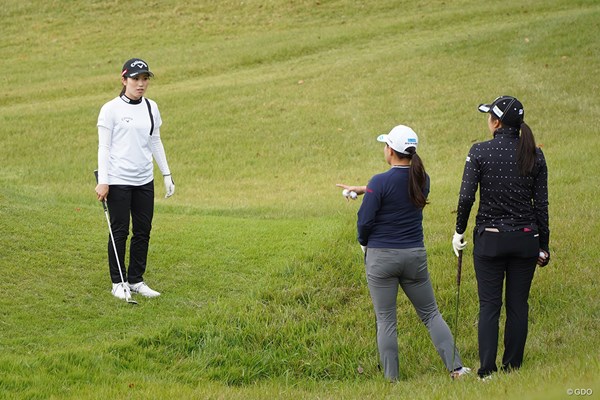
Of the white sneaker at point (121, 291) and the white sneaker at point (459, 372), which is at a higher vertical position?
the white sneaker at point (121, 291)

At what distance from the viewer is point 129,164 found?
379 inches

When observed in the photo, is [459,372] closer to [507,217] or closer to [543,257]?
[543,257]

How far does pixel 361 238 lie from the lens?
24.6 ft

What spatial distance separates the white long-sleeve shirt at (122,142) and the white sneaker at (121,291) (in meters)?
1.13

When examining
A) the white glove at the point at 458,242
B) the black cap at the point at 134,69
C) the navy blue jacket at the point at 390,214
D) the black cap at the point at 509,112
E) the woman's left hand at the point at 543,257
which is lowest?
the woman's left hand at the point at 543,257

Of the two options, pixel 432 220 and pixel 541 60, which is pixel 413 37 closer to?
pixel 541 60

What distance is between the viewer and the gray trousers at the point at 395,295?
746 cm

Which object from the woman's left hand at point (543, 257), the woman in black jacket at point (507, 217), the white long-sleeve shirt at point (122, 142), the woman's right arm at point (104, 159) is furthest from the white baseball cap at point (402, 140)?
the woman's right arm at point (104, 159)

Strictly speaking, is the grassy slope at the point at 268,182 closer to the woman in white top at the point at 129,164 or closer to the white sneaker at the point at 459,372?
the white sneaker at the point at 459,372

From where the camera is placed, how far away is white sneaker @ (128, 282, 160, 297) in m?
9.95

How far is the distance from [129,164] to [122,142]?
0.25 meters

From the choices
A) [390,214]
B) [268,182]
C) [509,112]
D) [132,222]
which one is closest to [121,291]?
[132,222]

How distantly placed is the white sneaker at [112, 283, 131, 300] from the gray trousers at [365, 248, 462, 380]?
3.24 metres

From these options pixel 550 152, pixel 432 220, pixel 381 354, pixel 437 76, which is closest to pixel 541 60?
pixel 437 76
